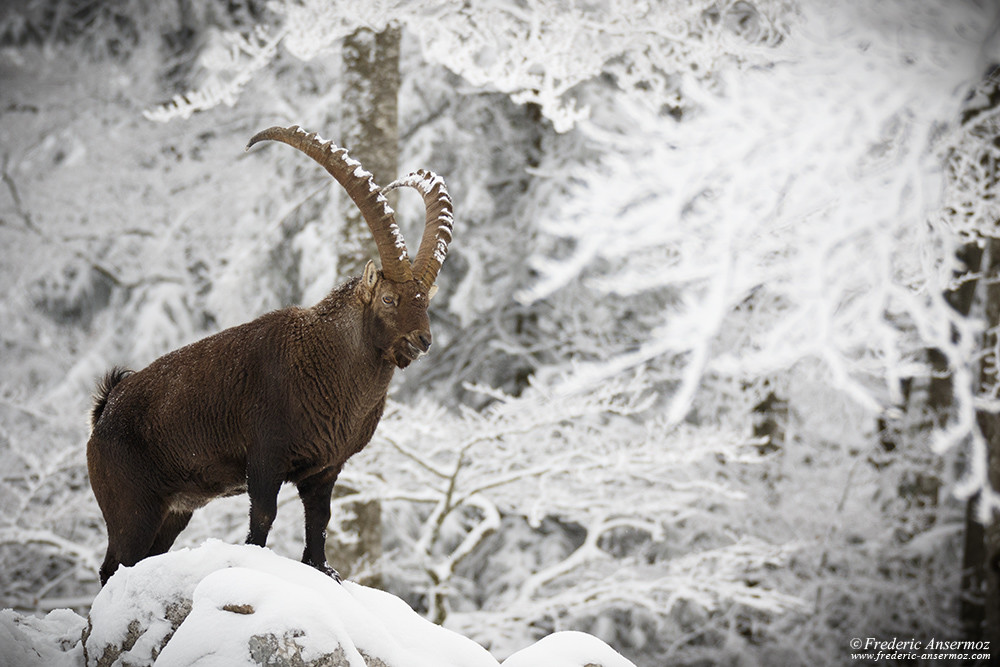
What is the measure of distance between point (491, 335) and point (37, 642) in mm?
8016

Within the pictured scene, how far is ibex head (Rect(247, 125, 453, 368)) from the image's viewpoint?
10.8 feet

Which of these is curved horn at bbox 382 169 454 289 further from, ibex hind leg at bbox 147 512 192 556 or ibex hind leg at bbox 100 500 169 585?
ibex hind leg at bbox 147 512 192 556

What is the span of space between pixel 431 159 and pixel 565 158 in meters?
1.80

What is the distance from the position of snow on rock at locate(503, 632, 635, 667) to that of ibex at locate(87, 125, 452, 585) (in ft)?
3.24

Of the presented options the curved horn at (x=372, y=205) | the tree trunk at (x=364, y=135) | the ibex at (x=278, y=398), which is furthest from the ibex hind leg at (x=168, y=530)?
the tree trunk at (x=364, y=135)

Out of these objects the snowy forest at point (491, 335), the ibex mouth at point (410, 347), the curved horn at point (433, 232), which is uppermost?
the curved horn at point (433, 232)

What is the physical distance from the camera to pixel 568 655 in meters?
3.46

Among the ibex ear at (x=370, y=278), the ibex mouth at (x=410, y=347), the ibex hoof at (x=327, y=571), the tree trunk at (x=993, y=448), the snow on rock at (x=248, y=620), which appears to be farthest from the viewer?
the tree trunk at (x=993, y=448)

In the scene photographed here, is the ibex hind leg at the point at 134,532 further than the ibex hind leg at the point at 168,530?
No

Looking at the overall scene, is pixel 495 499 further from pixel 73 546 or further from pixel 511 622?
pixel 73 546

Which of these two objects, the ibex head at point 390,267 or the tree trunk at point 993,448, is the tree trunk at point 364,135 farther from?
the tree trunk at point 993,448

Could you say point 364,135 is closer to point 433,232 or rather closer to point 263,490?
point 433,232

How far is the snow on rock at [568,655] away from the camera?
3402 millimetres

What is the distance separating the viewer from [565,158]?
36.7 feet
